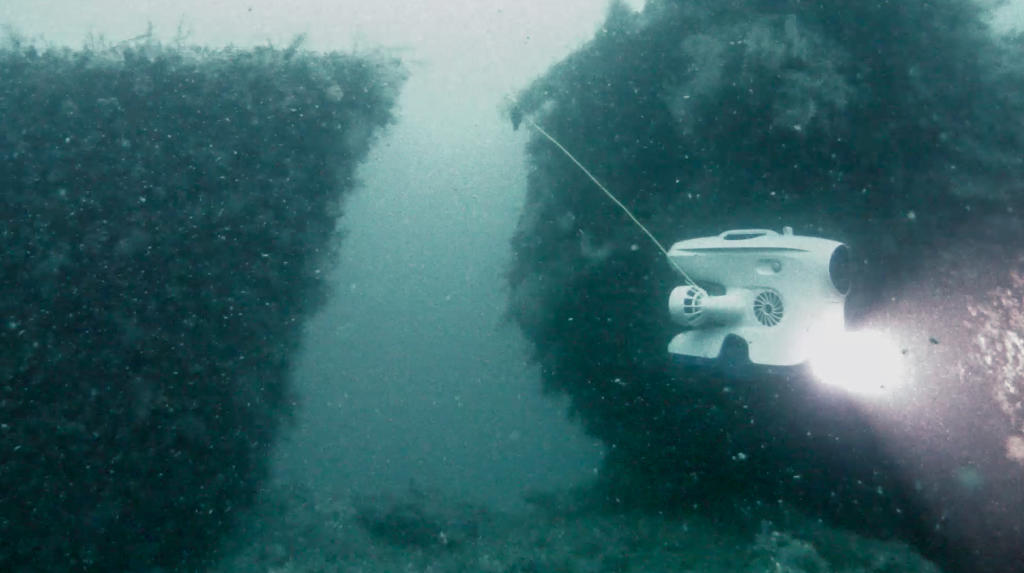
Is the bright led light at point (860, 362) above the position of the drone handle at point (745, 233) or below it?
below

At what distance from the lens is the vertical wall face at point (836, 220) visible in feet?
16.1

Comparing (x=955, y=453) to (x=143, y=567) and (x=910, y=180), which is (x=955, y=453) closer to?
(x=910, y=180)

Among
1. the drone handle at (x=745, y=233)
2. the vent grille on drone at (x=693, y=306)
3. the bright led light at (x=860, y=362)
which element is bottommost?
the bright led light at (x=860, y=362)

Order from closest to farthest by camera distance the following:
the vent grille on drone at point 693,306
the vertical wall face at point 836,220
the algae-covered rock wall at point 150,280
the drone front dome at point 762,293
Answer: the drone front dome at point 762,293, the vent grille on drone at point 693,306, the vertical wall face at point 836,220, the algae-covered rock wall at point 150,280

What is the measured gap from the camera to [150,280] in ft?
18.1

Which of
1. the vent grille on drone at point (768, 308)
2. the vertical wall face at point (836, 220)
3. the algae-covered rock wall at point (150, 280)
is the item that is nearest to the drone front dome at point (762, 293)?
the vent grille on drone at point (768, 308)

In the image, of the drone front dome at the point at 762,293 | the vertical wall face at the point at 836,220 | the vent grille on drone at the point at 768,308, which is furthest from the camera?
the vertical wall face at the point at 836,220

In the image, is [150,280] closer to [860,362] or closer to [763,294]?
[763,294]

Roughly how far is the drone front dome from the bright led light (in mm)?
90

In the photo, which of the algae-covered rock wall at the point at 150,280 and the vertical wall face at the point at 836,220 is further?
the algae-covered rock wall at the point at 150,280

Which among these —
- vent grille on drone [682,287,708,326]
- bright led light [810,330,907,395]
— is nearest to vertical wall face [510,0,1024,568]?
bright led light [810,330,907,395]

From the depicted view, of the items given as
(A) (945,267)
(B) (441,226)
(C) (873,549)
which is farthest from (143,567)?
(A) (945,267)

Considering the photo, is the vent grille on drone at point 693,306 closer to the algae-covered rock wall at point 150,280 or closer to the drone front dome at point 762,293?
the drone front dome at point 762,293

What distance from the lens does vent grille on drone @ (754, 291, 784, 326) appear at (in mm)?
3883
